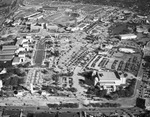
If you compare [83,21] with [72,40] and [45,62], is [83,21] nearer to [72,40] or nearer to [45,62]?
[72,40]

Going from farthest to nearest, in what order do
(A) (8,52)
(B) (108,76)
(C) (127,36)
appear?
(C) (127,36) → (A) (8,52) → (B) (108,76)

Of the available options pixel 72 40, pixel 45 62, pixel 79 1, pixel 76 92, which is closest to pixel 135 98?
pixel 76 92

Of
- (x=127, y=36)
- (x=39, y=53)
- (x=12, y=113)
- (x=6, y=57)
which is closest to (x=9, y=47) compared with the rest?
(x=6, y=57)

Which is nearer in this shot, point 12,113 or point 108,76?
point 12,113

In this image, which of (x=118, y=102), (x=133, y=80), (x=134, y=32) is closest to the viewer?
(x=118, y=102)

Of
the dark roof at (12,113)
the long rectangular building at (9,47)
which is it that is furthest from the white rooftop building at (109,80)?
the long rectangular building at (9,47)

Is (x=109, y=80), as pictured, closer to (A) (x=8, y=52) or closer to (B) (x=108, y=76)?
(B) (x=108, y=76)

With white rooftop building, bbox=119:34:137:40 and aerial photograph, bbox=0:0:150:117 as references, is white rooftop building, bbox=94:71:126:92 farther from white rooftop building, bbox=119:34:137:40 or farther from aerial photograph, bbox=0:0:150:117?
white rooftop building, bbox=119:34:137:40

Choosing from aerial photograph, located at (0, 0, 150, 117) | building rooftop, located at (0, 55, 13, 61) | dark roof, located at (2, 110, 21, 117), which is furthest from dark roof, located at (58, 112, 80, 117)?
building rooftop, located at (0, 55, 13, 61)
